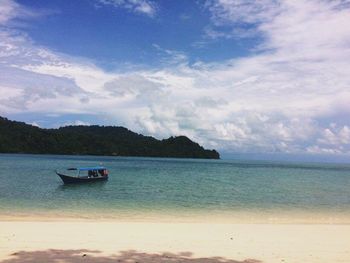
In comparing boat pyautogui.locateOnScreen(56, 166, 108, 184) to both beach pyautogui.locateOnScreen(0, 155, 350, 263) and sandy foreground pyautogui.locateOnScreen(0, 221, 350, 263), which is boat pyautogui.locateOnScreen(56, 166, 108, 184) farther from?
sandy foreground pyautogui.locateOnScreen(0, 221, 350, 263)

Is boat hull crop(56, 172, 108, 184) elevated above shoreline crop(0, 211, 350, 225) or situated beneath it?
elevated above

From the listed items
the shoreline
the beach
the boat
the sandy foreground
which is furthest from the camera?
the boat

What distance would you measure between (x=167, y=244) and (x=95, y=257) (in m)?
2.85

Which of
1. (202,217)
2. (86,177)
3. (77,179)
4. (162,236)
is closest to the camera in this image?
(162,236)

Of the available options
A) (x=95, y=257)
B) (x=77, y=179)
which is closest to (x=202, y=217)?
(x=95, y=257)

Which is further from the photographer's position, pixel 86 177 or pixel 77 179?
pixel 86 177

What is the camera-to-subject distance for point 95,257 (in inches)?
382

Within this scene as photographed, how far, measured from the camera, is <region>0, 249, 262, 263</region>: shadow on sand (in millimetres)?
9234

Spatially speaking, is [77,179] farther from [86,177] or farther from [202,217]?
[202,217]

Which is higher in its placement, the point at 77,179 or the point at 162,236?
the point at 77,179

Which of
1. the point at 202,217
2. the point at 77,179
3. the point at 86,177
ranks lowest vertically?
the point at 202,217

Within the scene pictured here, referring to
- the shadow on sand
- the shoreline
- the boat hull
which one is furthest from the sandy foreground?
the boat hull

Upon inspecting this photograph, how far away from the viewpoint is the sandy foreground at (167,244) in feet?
32.6

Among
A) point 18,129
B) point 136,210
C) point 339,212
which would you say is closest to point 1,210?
point 136,210
